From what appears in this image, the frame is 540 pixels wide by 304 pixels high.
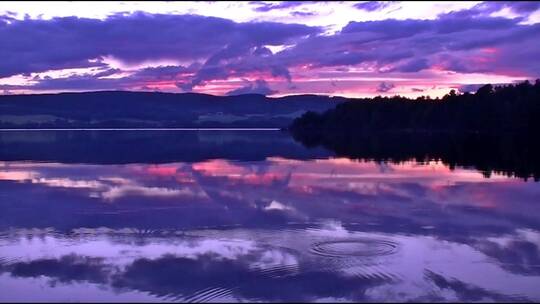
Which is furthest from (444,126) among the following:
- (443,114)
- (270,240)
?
(270,240)

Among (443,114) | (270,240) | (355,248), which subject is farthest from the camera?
(443,114)

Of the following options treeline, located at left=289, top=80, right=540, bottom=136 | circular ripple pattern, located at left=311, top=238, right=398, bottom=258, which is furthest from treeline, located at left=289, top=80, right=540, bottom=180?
circular ripple pattern, located at left=311, top=238, right=398, bottom=258

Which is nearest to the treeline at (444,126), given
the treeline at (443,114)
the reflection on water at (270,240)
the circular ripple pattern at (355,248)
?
the treeline at (443,114)

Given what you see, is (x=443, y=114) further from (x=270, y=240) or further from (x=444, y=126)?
(x=270, y=240)

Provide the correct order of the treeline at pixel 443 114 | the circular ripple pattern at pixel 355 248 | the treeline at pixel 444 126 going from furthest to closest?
the treeline at pixel 443 114
the treeline at pixel 444 126
the circular ripple pattern at pixel 355 248

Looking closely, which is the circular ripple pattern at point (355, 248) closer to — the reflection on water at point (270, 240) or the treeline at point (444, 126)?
the reflection on water at point (270, 240)

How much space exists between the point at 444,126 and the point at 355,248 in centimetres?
11097

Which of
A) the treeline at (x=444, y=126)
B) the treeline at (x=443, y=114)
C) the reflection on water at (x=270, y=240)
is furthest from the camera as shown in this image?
the treeline at (x=443, y=114)

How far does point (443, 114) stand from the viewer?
397 ft

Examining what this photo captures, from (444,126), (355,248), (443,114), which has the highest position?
(355,248)

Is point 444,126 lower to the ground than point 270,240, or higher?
lower

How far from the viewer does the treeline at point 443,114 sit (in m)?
95.7

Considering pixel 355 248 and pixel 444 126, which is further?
pixel 444 126

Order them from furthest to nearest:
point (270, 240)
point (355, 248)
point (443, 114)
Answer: point (443, 114) → point (270, 240) → point (355, 248)
